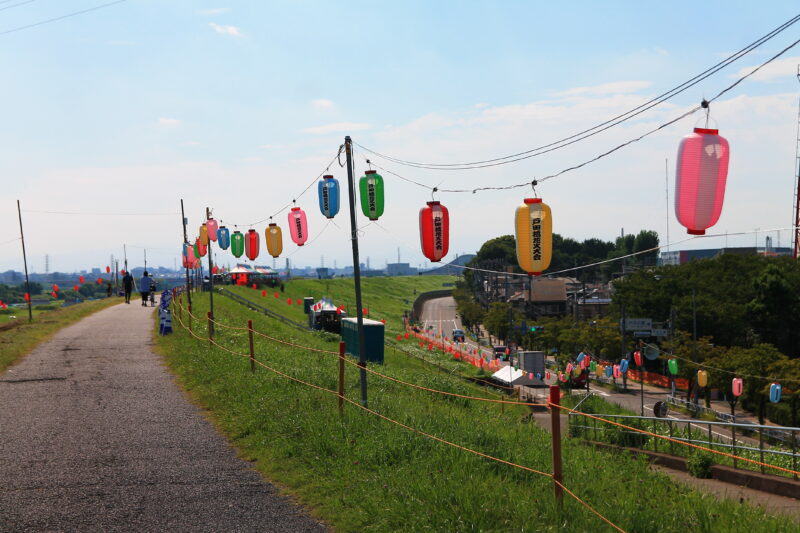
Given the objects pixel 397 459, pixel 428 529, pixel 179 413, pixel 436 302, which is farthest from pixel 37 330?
pixel 436 302

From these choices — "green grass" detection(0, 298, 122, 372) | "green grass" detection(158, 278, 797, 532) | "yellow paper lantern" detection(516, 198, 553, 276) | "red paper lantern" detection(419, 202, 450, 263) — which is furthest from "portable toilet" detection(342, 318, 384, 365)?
"green grass" detection(158, 278, 797, 532)

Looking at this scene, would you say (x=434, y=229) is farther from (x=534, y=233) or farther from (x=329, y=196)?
(x=534, y=233)

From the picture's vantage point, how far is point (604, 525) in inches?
223

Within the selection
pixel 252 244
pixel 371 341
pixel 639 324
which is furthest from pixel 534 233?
pixel 639 324

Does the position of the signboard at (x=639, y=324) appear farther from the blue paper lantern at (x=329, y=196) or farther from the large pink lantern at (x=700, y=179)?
the large pink lantern at (x=700, y=179)

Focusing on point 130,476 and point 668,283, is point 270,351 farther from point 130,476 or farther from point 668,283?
point 668,283

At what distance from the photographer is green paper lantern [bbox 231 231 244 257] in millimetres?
29562

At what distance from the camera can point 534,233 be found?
13648 millimetres

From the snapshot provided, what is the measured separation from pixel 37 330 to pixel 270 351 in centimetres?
1356

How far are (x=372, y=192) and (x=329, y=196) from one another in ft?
6.41

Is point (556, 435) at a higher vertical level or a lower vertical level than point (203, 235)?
lower

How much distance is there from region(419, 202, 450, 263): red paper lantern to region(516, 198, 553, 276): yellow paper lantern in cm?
383

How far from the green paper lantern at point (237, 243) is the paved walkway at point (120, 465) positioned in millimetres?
14654

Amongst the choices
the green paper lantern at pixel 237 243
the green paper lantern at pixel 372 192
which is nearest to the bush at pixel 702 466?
the green paper lantern at pixel 372 192
